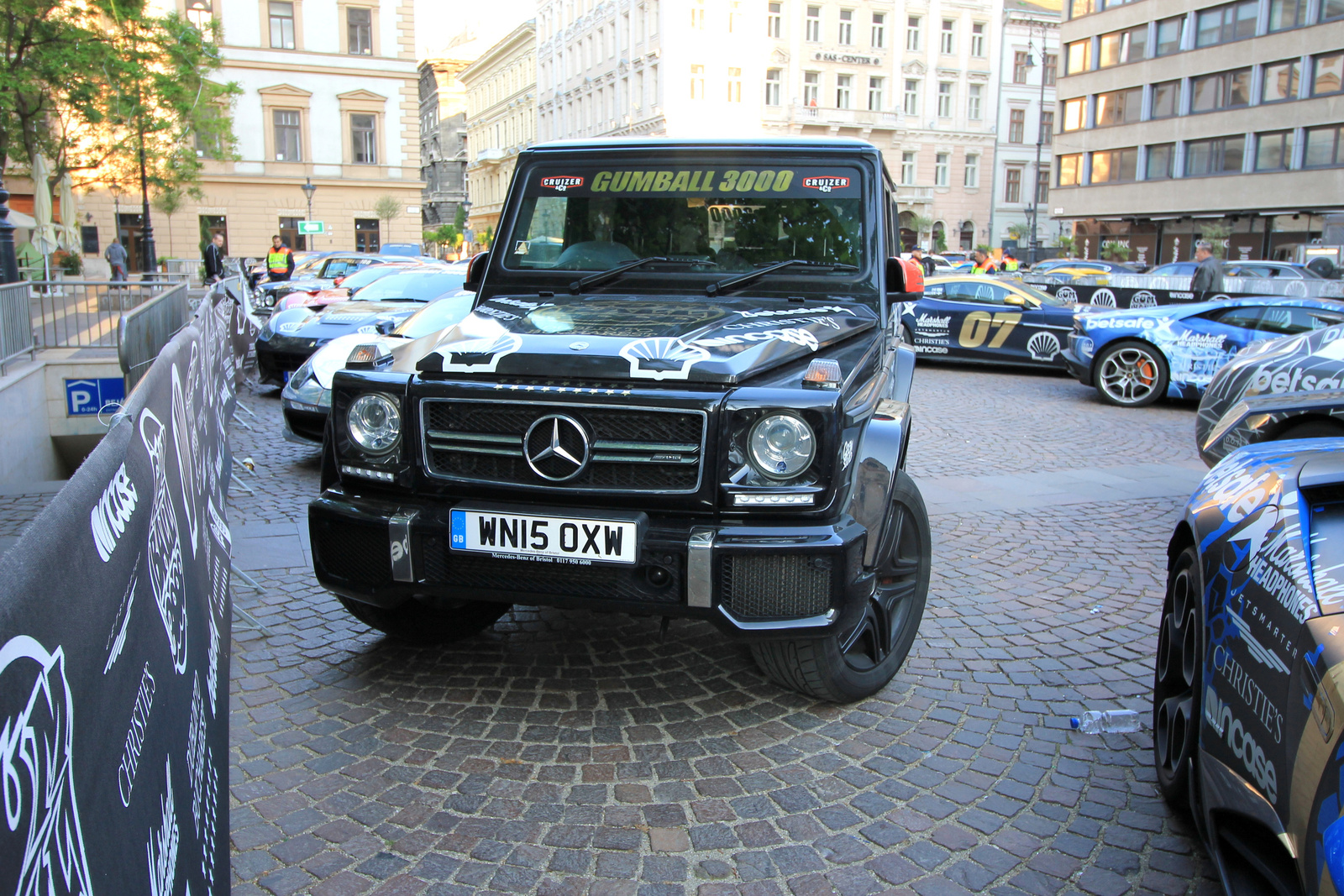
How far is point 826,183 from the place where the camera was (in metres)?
4.62

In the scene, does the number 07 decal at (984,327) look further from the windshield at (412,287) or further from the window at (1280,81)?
the window at (1280,81)

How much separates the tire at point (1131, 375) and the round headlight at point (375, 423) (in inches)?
422

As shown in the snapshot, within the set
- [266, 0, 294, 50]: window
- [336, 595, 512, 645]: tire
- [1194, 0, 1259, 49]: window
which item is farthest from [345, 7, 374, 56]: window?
[336, 595, 512, 645]: tire

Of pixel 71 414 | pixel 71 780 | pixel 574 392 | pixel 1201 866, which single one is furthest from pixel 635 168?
pixel 71 414

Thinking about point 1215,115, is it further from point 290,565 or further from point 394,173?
point 290,565

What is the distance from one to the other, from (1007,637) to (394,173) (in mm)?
50892

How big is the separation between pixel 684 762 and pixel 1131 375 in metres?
10.5

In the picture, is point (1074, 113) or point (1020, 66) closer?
point (1074, 113)

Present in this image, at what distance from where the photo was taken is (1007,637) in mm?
4668

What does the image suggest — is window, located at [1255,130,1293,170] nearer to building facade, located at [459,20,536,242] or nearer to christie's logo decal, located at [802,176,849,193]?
christie's logo decal, located at [802,176,849,193]

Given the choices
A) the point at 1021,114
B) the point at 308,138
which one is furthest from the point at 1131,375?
the point at 1021,114

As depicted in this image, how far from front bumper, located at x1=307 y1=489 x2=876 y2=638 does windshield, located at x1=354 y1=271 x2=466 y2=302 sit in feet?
29.6

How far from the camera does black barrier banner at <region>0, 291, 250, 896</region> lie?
125cm

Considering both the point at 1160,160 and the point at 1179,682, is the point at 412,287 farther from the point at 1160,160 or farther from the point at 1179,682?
the point at 1160,160
